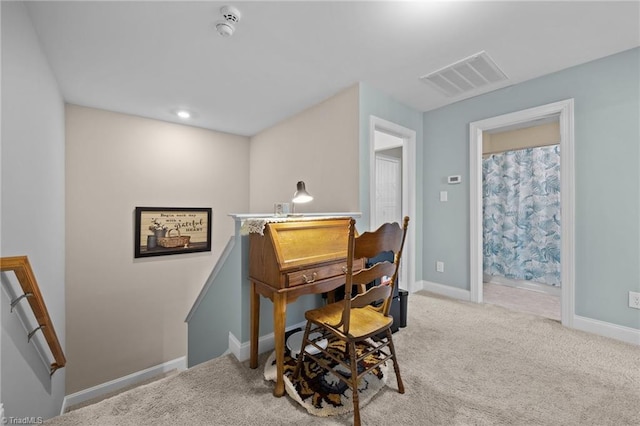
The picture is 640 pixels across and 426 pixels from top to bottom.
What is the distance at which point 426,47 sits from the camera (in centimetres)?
221

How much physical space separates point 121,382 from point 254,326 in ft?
10.1

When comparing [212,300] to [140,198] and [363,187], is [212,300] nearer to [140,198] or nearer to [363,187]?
[363,187]

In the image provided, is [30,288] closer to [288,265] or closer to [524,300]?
[288,265]

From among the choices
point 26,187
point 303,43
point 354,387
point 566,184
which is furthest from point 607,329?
point 26,187

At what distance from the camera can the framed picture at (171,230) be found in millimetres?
3725

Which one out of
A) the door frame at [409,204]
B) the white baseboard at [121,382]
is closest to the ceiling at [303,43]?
the door frame at [409,204]

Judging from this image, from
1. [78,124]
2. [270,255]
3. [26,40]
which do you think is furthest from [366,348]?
[78,124]

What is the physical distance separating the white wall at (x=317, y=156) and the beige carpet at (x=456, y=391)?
1.54m

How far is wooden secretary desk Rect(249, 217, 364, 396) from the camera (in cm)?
164

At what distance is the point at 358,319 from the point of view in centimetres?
162

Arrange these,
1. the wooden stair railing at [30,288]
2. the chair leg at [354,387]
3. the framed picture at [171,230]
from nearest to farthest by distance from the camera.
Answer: the wooden stair railing at [30,288] → the chair leg at [354,387] → the framed picture at [171,230]

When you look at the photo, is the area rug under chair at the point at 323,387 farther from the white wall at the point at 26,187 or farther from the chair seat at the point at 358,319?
the white wall at the point at 26,187

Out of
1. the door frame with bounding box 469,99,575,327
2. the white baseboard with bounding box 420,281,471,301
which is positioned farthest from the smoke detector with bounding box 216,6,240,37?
the white baseboard with bounding box 420,281,471,301

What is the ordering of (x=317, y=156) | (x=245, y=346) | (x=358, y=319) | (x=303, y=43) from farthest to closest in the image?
(x=317, y=156), (x=303, y=43), (x=245, y=346), (x=358, y=319)
